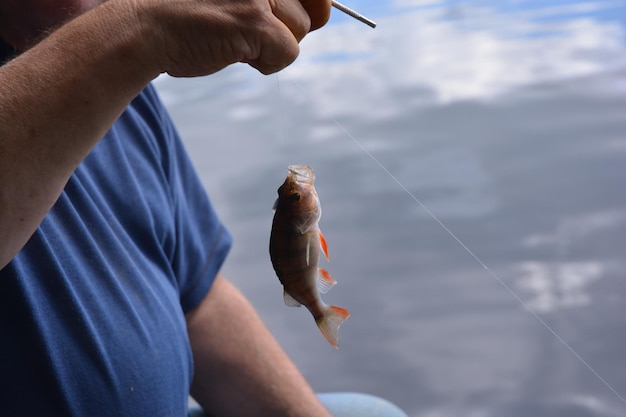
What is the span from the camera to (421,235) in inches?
141

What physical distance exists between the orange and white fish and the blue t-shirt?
329 mm

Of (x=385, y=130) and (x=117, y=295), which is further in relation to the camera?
(x=385, y=130)

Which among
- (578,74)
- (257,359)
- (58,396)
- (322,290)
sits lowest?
(578,74)

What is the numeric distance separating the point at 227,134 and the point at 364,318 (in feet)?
6.23

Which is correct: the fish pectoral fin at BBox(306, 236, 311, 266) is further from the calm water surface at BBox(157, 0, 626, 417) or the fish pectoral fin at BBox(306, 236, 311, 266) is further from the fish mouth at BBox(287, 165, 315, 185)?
the calm water surface at BBox(157, 0, 626, 417)

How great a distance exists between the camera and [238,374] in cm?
191

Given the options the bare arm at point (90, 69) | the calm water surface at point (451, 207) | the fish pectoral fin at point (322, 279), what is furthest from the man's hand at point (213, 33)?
the calm water surface at point (451, 207)

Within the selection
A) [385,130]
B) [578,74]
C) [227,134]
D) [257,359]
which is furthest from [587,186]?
[257,359]

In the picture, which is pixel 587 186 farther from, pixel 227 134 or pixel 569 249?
pixel 227 134

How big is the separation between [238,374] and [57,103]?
1.02 metres

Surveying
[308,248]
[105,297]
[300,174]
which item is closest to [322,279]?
[308,248]

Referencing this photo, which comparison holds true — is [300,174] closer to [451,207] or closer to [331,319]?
[331,319]

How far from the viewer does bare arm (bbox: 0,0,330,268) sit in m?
1.04

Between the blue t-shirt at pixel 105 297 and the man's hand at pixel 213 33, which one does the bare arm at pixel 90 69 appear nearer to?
the man's hand at pixel 213 33
